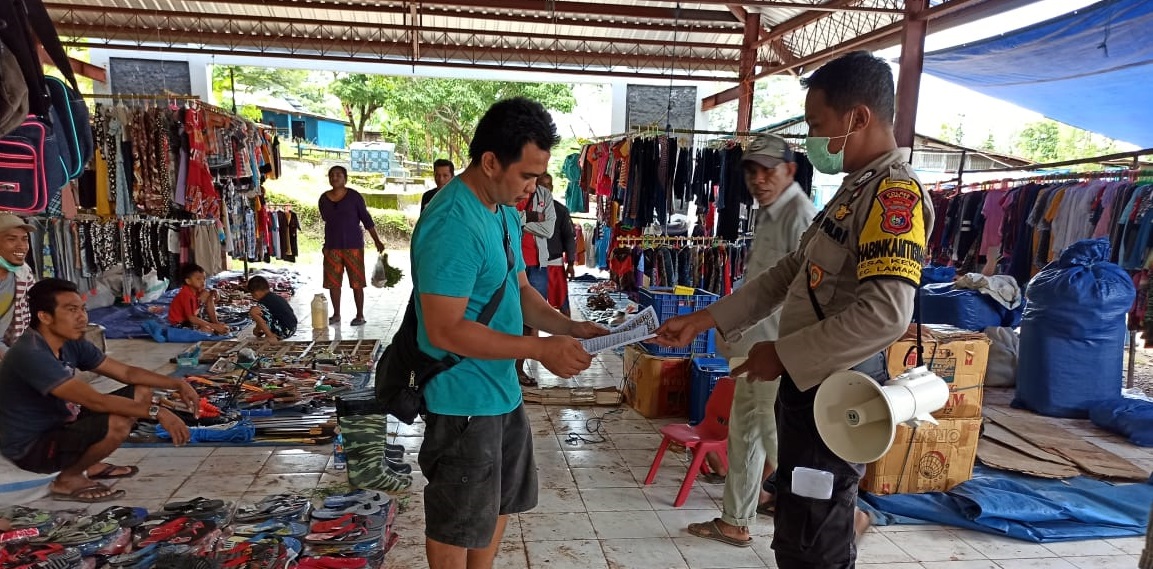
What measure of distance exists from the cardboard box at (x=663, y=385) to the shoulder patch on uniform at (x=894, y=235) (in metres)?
3.44

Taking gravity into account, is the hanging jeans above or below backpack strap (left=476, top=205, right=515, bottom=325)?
below

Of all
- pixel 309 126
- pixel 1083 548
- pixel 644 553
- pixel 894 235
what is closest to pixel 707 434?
pixel 644 553

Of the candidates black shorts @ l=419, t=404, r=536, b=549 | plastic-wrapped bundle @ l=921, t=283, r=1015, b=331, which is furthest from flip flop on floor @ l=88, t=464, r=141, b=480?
plastic-wrapped bundle @ l=921, t=283, r=1015, b=331

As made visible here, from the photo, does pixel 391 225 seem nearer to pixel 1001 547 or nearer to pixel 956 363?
pixel 956 363

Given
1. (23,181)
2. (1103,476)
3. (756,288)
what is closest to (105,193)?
(23,181)

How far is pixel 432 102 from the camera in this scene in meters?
21.8

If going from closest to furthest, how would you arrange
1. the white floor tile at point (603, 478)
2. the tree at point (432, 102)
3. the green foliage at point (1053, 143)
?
1. the white floor tile at point (603, 478)
2. the tree at point (432, 102)
3. the green foliage at point (1053, 143)

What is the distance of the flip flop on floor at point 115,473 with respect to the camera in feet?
12.0

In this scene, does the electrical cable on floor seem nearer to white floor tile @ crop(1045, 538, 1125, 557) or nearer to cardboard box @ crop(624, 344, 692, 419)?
cardboard box @ crop(624, 344, 692, 419)

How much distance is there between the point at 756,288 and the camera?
7.44 ft

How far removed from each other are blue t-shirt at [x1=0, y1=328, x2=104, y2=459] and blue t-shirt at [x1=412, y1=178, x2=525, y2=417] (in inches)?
92.5

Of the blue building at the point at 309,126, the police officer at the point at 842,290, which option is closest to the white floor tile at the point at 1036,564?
the police officer at the point at 842,290

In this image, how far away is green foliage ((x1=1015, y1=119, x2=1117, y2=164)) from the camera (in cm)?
2406

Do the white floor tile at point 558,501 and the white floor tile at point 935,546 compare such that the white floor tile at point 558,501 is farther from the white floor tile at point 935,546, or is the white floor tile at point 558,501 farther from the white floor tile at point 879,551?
the white floor tile at point 935,546
